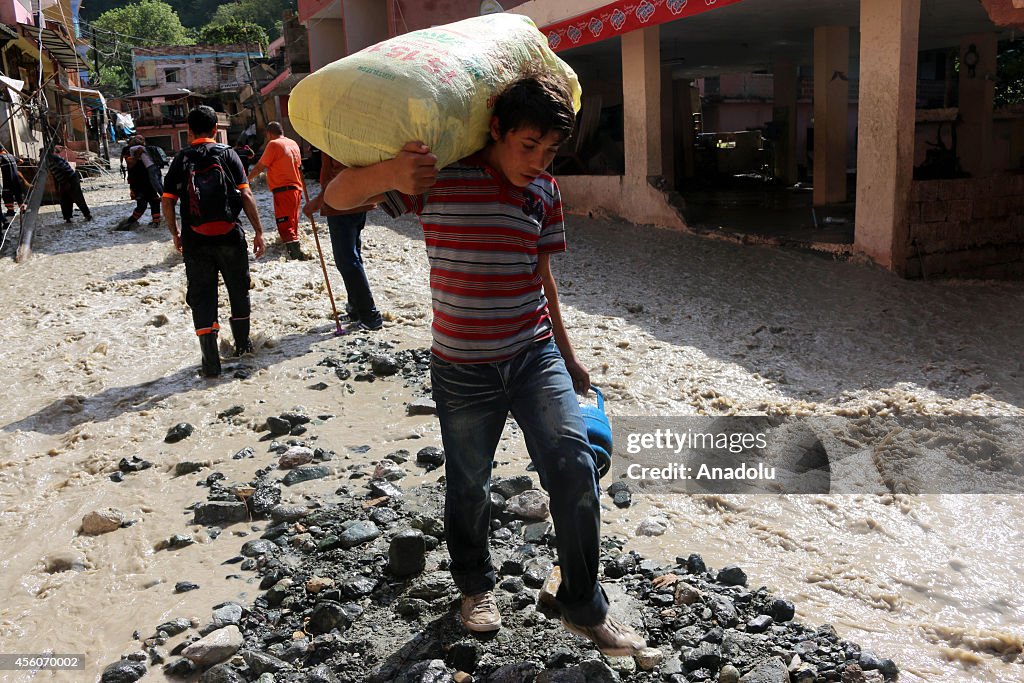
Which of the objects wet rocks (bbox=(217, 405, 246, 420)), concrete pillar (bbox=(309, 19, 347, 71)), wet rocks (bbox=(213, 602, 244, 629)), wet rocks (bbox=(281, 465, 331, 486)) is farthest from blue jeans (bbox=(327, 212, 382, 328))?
concrete pillar (bbox=(309, 19, 347, 71))

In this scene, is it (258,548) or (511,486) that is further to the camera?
(511,486)

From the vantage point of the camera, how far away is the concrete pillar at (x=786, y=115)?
52.6 ft

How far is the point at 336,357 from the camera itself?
20.1 ft

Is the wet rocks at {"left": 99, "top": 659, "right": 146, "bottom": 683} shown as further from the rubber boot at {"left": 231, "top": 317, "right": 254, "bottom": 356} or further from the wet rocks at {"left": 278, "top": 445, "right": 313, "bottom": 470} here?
the rubber boot at {"left": 231, "top": 317, "right": 254, "bottom": 356}

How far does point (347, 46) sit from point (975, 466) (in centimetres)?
→ 1811

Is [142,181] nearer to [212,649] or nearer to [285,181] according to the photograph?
[285,181]

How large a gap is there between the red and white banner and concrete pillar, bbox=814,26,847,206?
3.10 m

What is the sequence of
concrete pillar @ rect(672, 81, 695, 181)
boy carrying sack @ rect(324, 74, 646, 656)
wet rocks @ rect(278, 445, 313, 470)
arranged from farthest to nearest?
1. concrete pillar @ rect(672, 81, 695, 181)
2. wet rocks @ rect(278, 445, 313, 470)
3. boy carrying sack @ rect(324, 74, 646, 656)

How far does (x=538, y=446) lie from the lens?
2387mm

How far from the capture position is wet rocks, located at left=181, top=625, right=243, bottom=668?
2.62m

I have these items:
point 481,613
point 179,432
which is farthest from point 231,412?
point 481,613

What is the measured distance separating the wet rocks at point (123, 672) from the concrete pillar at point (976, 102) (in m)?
12.6

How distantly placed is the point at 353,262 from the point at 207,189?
53.0 inches

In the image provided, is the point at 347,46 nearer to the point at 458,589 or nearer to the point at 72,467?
the point at 72,467
